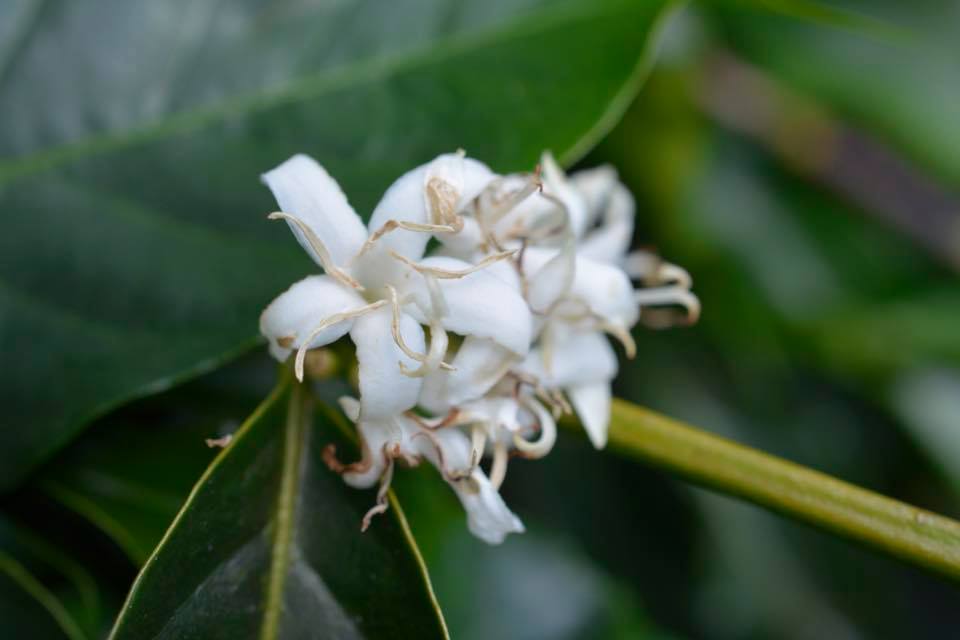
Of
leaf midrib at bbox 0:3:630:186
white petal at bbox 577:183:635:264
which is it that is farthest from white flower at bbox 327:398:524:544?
leaf midrib at bbox 0:3:630:186

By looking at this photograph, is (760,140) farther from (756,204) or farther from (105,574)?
(105,574)

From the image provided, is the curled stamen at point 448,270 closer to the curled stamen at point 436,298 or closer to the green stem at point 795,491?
the curled stamen at point 436,298

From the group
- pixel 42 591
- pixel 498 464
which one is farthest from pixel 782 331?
pixel 42 591

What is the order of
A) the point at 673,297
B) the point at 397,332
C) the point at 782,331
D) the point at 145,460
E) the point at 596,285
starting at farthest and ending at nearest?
the point at 782,331, the point at 145,460, the point at 673,297, the point at 596,285, the point at 397,332

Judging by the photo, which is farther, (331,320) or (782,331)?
(782,331)

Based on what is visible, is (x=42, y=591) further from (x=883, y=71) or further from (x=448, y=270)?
(x=883, y=71)

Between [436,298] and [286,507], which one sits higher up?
[436,298]

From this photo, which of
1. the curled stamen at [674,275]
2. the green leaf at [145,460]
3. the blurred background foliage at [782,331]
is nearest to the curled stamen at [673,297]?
the curled stamen at [674,275]

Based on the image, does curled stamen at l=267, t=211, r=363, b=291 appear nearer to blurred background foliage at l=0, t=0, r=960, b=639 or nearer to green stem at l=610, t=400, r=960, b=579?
green stem at l=610, t=400, r=960, b=579

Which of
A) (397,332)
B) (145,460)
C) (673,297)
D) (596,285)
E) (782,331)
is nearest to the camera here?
(397,332)
